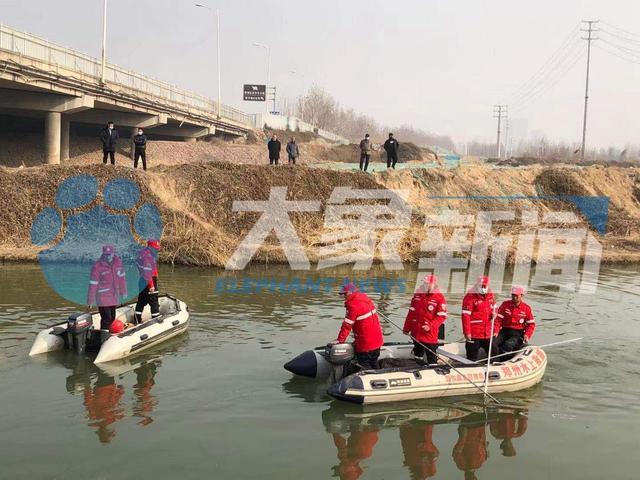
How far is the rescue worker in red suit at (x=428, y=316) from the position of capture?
1151cm

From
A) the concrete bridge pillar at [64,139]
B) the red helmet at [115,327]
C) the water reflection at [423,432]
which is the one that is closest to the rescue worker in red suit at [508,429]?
the water reflection at [423,432]

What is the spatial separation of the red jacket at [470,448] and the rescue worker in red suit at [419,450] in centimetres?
32

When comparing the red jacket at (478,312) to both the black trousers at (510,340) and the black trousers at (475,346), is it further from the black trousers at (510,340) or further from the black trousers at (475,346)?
the black trousers at (510,340)

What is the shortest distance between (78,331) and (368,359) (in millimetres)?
5499

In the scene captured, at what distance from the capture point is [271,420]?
9.89 m

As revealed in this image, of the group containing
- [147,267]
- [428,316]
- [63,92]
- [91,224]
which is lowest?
[428,316]

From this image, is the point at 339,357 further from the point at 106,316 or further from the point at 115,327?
the point at 106,316

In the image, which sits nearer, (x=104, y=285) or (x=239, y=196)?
(x=104, y=285)

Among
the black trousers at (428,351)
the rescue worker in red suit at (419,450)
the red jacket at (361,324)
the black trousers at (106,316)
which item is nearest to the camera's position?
the rescue worker in red suit at (419,450)

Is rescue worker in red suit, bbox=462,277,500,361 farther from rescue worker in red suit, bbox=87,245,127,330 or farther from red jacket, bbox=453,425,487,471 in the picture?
rescue worker in red suit, bbox=87,245,127,330

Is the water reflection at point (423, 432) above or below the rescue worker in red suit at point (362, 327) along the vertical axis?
below

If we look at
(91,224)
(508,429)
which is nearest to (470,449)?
(508,429)

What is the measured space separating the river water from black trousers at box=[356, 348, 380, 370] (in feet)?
2.80

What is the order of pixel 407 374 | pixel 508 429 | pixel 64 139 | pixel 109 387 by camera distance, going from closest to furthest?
pixel 508 429 → pixel 407 374 → pixel 109 387 → pixel 64 139
